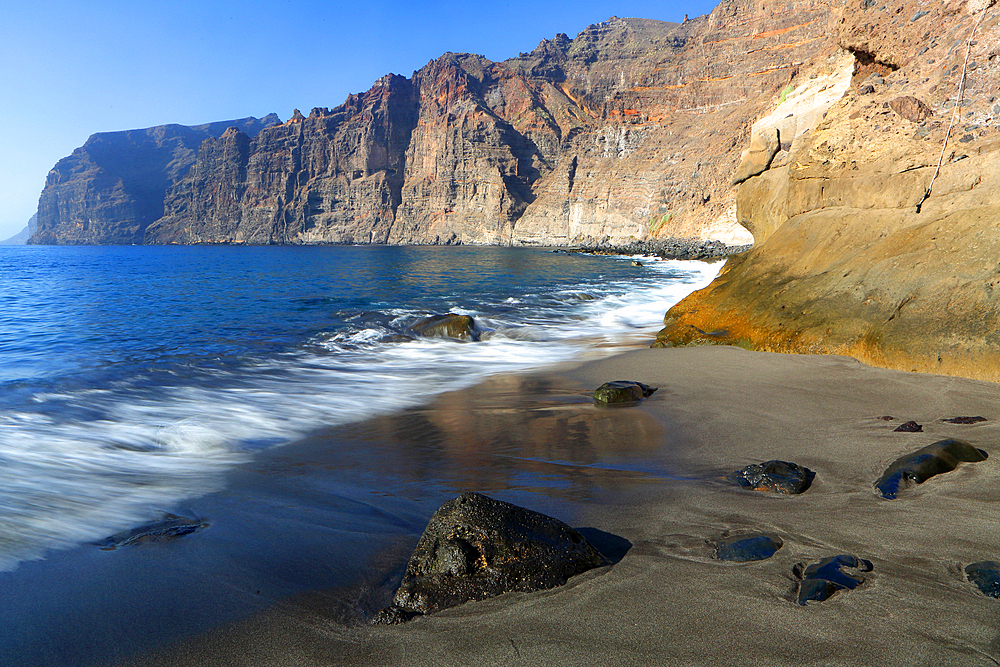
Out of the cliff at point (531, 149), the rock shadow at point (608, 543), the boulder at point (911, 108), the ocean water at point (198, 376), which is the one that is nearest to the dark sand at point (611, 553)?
the rock shadow at point (608, 543)

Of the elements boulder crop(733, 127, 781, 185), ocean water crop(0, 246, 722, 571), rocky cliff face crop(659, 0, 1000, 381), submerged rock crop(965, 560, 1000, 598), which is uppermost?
boulder crop(733, 127, 781, 185)

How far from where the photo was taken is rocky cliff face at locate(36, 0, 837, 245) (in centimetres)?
8056

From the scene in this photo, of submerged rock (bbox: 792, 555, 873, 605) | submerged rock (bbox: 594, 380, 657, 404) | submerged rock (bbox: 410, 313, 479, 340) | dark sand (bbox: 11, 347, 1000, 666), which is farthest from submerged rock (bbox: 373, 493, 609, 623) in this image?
submerged rock (bbox: 410, 313, 479, 340)

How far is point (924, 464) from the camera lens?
2869 mm

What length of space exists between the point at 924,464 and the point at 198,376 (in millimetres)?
8205

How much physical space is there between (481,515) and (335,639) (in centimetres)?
71

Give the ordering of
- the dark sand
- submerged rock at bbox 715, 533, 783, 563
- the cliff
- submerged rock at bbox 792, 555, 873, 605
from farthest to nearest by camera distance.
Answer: the cliff < submerged rock at bbox 715, 533, 783, 563 < submerged rock at bbox 792, 555, 873, 605 < the dark sand

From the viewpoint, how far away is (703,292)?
30.3 ft

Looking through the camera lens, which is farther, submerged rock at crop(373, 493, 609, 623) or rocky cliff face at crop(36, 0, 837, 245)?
rocky cliff face at crop(36, 0, 837, 245)

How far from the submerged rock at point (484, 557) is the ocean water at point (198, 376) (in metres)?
2.05

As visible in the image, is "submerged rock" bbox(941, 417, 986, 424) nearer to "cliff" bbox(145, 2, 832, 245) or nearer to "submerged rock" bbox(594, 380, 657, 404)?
"submerged rock" bbox(594, 380, 657, 404)

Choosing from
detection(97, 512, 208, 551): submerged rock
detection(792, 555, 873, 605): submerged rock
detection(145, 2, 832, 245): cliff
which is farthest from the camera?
detection(145, 2, 832, 245): cliff

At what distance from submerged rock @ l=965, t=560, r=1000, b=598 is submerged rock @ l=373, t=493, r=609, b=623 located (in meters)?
1.33

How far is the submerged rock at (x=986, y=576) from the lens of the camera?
6.00 ft
